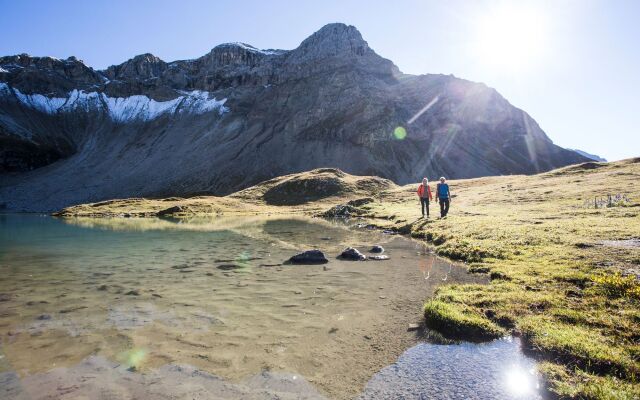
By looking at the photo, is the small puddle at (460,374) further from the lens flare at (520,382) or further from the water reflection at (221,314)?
the water reflection at (221,314)

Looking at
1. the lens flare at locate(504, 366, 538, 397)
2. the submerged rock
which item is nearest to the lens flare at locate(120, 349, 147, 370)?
the lens flare at locate(504, 366, 538, 397)

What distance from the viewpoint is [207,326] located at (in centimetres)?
1206

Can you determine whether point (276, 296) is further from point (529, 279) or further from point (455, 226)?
point (455, 226)

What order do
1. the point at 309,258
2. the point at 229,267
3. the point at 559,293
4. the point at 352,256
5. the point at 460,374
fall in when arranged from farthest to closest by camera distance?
1. the point at 352,256
2. the point at 309,258
3. the point at 229,267
4. the point at 559,293
5. the point at 460,374

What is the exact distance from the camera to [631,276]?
12586 millimetres

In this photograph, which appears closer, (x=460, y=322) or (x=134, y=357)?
(x=134, y=357)

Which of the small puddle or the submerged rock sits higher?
the submerged rock

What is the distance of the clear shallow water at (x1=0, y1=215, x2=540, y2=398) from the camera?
28.4ft

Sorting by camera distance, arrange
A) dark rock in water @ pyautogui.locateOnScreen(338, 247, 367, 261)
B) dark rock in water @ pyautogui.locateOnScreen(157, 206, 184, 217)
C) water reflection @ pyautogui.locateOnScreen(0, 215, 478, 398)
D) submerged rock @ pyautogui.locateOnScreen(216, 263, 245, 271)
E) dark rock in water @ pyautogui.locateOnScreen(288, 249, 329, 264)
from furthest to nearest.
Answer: dark rock in water @ pyautogui.locateOnScreen(157, 206, 184, 217) < dark rock in water @ pyautogui.locateOnScreen(338, 247, 367, 261) < dark rock in water @ pyautogui.locateOnScreen(288, 249, 329, 264) < submerged rock @ pyautogui.locateOnScreen(216, 263, 245, 271) < water reflection @ pyautogui.locateOnScreen(0, 215, 478, 398)

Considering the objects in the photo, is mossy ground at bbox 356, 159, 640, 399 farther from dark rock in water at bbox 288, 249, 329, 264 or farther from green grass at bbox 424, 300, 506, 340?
dark rock in water at bbox 288, 249, 329, 264

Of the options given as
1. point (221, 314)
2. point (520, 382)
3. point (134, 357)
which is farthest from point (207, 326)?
point (520, 382)

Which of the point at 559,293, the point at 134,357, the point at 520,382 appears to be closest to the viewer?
the point at 520,382

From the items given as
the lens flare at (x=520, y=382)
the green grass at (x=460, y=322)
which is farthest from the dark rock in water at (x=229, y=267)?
the lens flare at (x=520, y=382)

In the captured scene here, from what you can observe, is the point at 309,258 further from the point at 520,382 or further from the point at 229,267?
the point at 520,382
